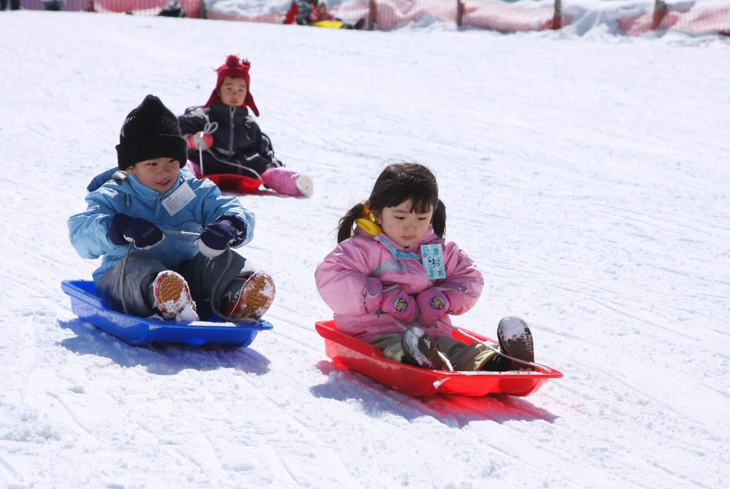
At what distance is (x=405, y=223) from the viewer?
3.11 m

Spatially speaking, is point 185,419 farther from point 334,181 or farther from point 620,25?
point 620,25

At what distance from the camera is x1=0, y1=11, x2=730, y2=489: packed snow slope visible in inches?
95.6

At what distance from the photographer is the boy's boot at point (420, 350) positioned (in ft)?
9.29

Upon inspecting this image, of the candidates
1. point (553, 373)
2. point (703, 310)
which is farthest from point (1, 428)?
point (703, 310)

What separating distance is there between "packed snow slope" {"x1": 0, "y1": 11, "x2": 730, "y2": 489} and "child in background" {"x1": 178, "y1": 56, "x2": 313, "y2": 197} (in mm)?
418

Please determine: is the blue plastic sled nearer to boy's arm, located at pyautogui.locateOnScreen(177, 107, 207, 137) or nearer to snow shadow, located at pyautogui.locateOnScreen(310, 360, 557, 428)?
snow shadow, located at pyautogui.locateOnScreen(310, 360, 557, 428)

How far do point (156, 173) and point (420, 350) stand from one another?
117 centimetres

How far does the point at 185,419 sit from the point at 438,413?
0.74 metres

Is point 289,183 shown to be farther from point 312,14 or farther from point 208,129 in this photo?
point 312,14

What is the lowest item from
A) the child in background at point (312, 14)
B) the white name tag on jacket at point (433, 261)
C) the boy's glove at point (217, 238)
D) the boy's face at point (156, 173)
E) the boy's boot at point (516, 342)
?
the boy's boot at point (516, 342)

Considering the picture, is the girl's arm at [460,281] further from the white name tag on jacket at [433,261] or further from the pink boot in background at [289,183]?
the pink boot in background at [289,183]

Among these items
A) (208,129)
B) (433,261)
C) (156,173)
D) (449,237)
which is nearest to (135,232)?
(156,173)

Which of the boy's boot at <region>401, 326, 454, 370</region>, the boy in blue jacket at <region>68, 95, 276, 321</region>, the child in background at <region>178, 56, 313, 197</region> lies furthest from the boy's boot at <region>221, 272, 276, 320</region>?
the child in background at <region>178, 56, 313, 197</region>

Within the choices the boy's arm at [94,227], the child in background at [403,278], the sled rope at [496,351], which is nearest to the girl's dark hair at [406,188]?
the child in background at [403,278]
